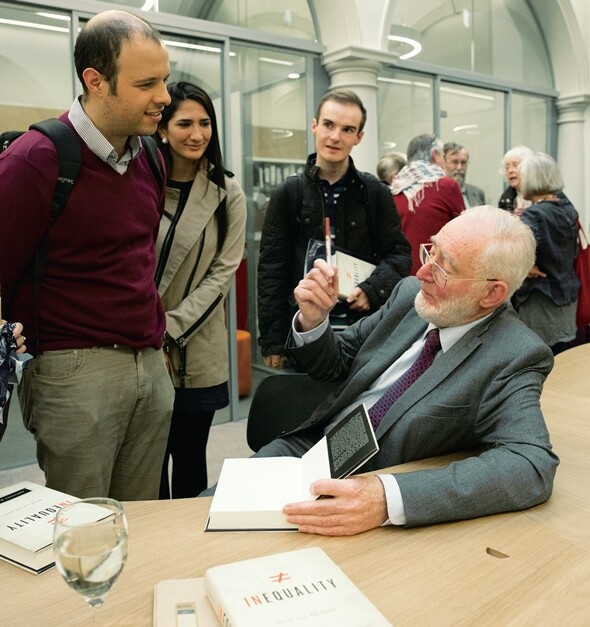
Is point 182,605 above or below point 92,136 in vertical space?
below

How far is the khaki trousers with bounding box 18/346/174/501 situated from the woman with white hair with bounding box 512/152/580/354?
8.53 ft

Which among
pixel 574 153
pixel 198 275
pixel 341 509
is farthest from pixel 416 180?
pixel 574 153

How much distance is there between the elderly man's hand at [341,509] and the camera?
4.17ft

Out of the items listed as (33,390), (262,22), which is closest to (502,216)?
(33,390)

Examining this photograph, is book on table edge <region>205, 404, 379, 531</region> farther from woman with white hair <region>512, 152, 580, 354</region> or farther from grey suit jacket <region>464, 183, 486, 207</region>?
grey suit jacket <region>464, 183, 486, 207</region>

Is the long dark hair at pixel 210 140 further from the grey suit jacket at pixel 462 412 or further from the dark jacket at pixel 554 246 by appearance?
the dark jacket at pixel 554 246

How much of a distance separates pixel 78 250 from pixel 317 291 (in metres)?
0.69

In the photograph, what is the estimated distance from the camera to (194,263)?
254 centimetres

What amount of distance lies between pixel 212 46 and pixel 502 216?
10.6ft

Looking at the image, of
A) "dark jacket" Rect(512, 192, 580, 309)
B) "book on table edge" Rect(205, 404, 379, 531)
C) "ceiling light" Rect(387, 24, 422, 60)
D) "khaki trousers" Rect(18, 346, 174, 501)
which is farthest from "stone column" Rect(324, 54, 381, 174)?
"book on table edge" Rect(205, 404, 379, 531)

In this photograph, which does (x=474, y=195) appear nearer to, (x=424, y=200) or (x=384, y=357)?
(x=424, y=200)

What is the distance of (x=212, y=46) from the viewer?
443cm

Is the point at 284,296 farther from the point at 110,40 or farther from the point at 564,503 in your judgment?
the point at 564,503

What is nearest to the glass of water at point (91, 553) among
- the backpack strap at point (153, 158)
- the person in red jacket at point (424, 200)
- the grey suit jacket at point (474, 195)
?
the backpack strap at point (153, 158)
